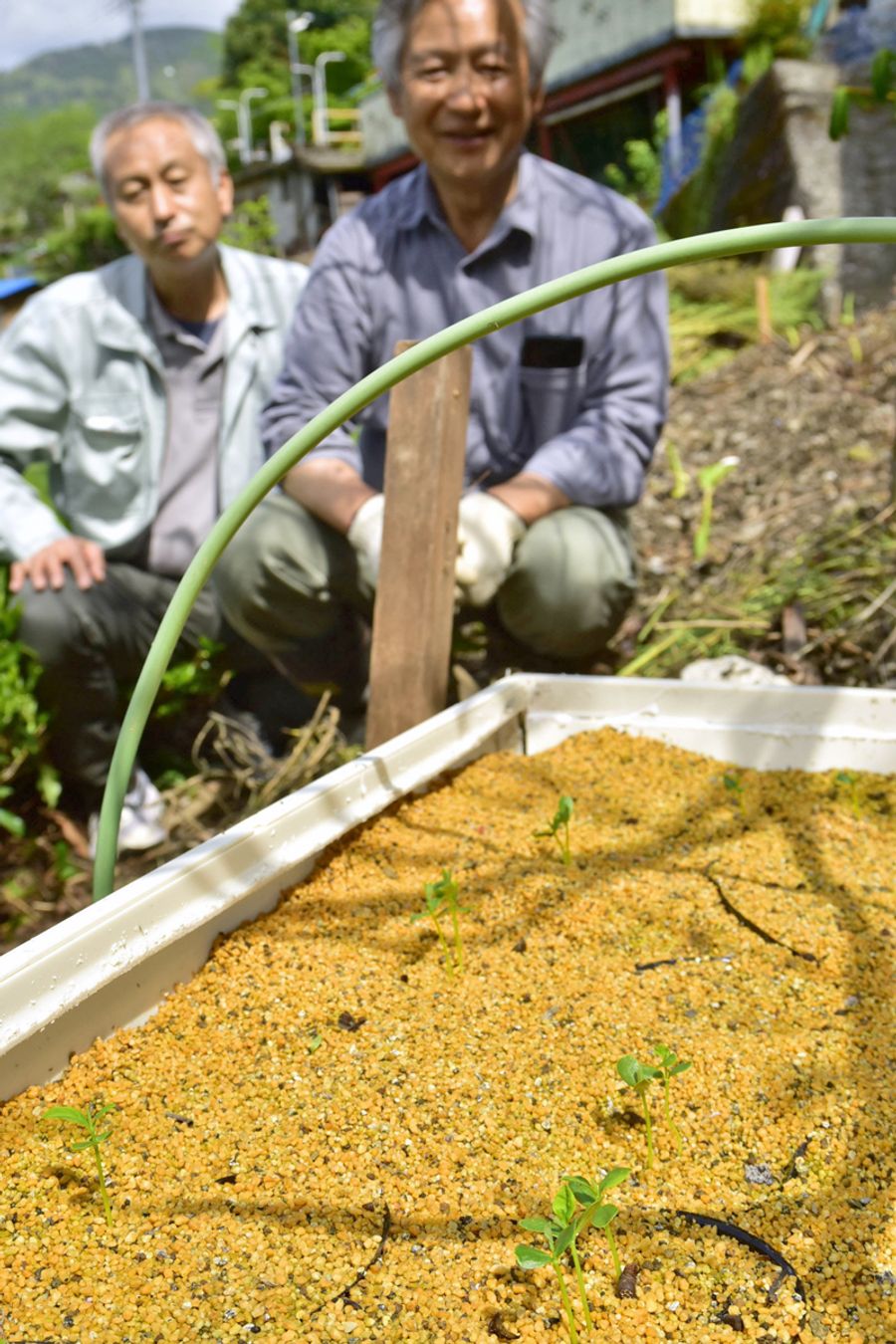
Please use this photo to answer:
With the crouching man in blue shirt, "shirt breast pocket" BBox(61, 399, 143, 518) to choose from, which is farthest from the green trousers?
"shirt breast pocket" BBox(61, 399, 143, 518)

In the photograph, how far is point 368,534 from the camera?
1.95 meters

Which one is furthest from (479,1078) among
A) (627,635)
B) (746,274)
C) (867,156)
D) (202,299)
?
(867,156)

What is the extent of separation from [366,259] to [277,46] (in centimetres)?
4813

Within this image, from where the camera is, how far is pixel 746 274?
15.6 ft

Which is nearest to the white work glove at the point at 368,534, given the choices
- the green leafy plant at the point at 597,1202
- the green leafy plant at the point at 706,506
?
the green leafy plant at the point at 706,506

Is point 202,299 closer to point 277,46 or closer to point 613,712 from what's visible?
point 613,712

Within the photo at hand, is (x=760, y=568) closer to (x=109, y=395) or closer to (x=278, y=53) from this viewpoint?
(x=109, y=395)

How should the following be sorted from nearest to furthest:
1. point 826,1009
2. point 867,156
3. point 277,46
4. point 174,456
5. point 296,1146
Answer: point 296,1146 → point 826,1009 → point 174,456 → point 867,156 → point 277,46

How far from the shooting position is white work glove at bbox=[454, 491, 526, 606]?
1906 mm

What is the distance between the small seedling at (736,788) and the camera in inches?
55.9

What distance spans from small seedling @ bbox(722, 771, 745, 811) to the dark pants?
1.40 meters

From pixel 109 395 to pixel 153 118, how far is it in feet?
2.04

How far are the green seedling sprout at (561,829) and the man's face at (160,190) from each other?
169 cm

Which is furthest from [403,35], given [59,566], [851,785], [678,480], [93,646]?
[851,785]
